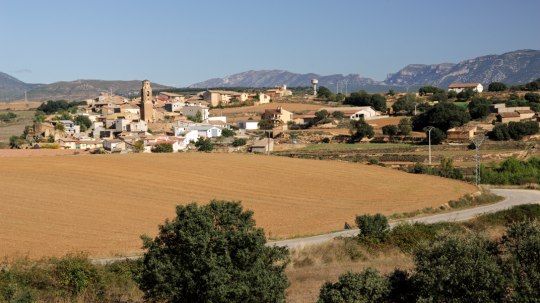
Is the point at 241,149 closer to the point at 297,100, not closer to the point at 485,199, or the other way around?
the point at 485,199

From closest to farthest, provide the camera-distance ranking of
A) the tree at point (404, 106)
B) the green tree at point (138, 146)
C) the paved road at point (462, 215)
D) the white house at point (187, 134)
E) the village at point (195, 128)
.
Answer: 1. the paved road at point (462, 215)
2. the green tree at point (138, 146)
3. the village at point (195, 128)
4. the white house at point (187, 134)
5. the tree at point (404, 106)

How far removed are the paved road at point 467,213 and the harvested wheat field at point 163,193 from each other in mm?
1119

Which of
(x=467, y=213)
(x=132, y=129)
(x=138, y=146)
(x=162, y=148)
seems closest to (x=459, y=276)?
(x=467, y=213)

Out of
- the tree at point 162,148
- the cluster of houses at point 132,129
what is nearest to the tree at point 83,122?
the cluster of houses at point 132,129

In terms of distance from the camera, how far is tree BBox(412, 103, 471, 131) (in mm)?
65375

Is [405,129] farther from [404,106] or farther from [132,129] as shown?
[132,129]

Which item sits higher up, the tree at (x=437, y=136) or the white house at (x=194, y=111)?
the white house at (x=194, y=111)

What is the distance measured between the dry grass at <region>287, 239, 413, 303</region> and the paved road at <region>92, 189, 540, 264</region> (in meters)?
1.07

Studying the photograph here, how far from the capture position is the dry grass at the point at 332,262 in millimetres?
17156

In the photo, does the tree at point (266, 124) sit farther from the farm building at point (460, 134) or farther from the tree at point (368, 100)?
the farm building at point (460, 134)

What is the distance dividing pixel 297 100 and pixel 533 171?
231 feet

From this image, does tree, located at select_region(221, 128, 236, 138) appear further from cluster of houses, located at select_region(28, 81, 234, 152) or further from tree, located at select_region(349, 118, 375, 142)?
tree, located at select_region(349, 118, 375, 142)

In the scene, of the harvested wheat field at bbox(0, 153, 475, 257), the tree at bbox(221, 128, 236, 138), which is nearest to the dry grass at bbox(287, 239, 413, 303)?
the harvested wheat field at bbox(0, 153, 475, 257)

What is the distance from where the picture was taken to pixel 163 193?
33.6 metres
